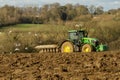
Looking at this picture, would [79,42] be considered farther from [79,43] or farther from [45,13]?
[45,13]

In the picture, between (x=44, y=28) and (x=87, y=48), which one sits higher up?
(x=87, y=48)

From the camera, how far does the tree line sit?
62250 mm

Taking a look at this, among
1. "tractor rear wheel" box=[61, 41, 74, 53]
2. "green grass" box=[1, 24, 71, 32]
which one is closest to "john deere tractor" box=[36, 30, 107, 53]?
"tractor rear wheel" box=[61, 41, 74, 53]

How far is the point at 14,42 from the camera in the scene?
3697 centimetres

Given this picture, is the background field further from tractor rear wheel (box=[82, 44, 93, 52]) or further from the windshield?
tractor rear wheel (box=[82, 44, 93, 52])

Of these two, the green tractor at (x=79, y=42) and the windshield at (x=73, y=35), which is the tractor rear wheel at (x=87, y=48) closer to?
the green tractor at (x=79, y=42)

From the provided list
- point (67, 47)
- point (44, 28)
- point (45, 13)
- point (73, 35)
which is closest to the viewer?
point (73, 35)

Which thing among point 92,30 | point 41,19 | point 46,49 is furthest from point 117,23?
point 41,19

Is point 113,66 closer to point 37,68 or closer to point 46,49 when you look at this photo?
point 37,68

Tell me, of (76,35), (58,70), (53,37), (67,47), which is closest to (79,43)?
(76,35)

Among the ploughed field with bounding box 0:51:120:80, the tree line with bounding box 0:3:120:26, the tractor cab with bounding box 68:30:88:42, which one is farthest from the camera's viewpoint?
the tree line with bounding box 0:3:120:26

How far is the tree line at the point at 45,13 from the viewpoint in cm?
6225

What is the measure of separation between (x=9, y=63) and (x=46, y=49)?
15320 millimetres

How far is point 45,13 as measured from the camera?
7475cm
